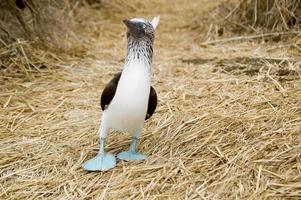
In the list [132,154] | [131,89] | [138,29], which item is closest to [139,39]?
[138,29]

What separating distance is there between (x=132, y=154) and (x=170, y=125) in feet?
1.41

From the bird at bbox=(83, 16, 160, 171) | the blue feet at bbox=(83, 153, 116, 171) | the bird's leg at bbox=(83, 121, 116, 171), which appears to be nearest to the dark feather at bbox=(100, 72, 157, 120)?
the bird at bbox=(83, 16, 160, 171)

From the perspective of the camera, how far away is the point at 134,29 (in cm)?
241

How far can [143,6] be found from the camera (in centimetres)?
725

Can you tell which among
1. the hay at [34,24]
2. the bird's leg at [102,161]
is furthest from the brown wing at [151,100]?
the hay at [34,24]

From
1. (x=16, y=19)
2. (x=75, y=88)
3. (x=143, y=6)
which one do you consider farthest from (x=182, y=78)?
(x=143, y=6)

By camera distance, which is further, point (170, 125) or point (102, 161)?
point (170, 125)

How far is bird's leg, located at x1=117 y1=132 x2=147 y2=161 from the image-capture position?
2564mm

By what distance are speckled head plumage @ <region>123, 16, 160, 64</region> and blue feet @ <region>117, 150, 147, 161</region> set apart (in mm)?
466

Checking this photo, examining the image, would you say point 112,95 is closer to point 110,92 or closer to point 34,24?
point 110,92

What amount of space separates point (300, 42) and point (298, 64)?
617mm

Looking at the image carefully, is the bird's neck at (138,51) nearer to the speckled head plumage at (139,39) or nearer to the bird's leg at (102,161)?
the speckled head plumage at (139,39)

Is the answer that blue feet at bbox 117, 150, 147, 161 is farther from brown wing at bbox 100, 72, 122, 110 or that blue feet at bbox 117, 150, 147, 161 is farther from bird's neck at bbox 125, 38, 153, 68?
bird's neck at bbox 125, 38, 153, 68

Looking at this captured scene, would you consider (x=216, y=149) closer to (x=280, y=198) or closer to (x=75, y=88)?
(x=280, y=198)
